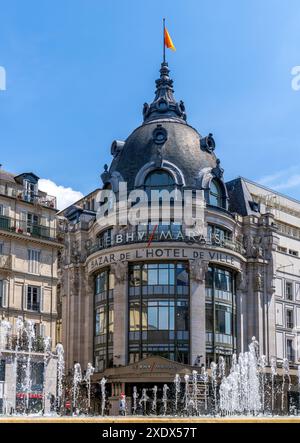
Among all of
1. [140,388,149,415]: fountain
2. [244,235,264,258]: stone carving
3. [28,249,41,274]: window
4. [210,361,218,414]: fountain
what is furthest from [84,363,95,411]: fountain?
[244,235,264,258]: stone carving

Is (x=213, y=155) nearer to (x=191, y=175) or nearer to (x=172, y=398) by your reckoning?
(x=191, y=175)

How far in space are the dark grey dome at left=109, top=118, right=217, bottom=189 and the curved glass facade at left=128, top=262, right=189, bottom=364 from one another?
377 inches

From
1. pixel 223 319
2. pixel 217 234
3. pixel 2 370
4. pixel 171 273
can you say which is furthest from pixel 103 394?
pixel 217 234

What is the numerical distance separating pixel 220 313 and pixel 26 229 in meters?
24.5

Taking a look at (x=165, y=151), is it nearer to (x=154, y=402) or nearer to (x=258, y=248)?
(x=258, y=248)

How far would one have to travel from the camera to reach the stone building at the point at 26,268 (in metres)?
53.7

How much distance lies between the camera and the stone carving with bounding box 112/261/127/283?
72.1 m

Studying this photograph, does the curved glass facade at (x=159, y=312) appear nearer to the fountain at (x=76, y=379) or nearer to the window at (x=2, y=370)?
the fountain at (x=76, y=379)

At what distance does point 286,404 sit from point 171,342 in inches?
621

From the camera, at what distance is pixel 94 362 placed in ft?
248

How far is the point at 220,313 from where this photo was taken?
73.6 metres

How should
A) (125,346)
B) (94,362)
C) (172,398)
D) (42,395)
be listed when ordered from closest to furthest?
1. (42,395)
2. (172,398)
3. (125,346)
4. (94,362)

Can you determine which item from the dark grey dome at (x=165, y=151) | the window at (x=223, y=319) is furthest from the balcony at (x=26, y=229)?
the window at (x=223, y=319)
